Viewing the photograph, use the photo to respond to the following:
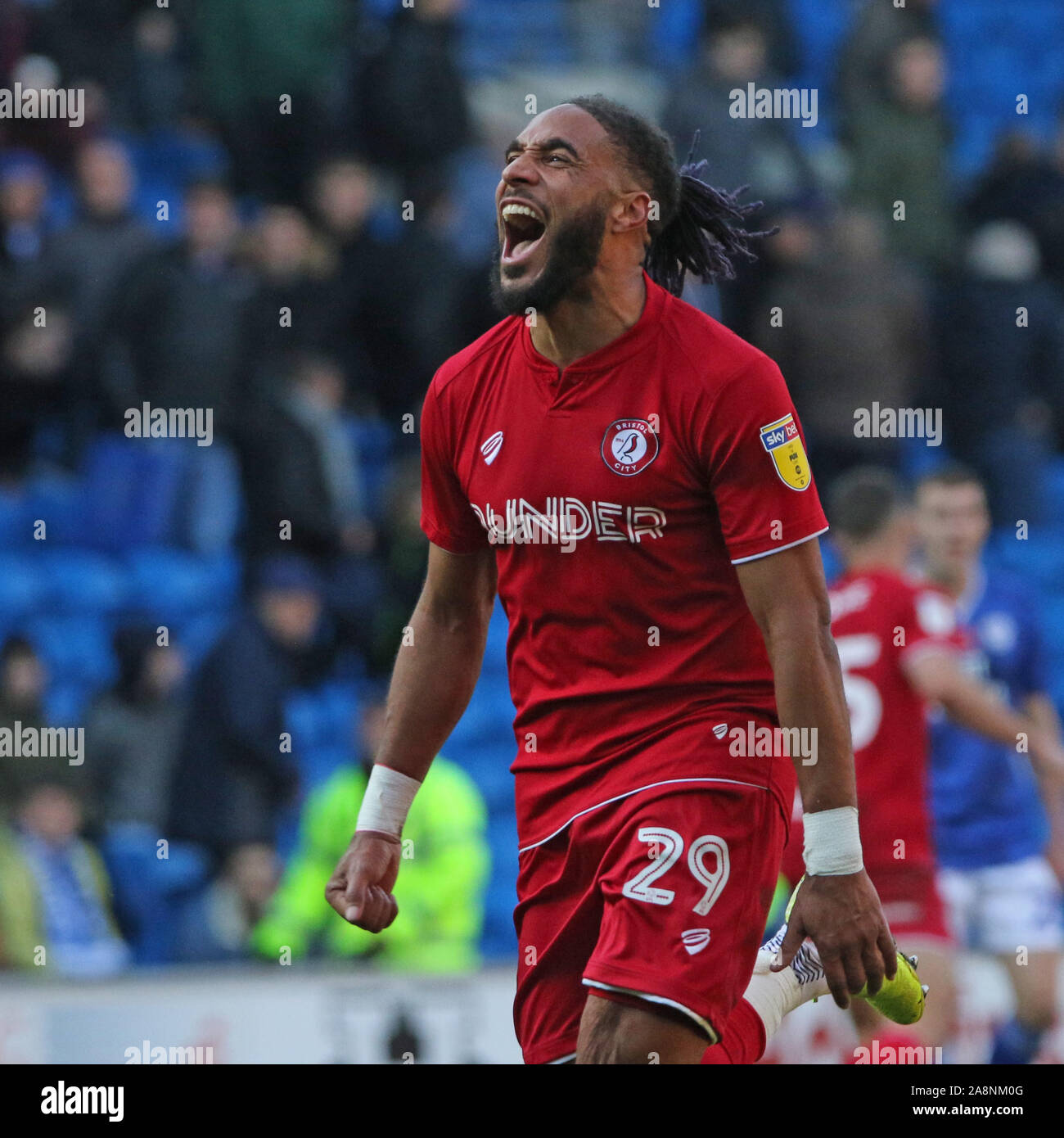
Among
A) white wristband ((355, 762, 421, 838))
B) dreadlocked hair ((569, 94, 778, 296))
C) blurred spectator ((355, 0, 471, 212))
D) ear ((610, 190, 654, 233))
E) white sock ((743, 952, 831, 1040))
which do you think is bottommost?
white sock ((743, 952, 831, 1040))

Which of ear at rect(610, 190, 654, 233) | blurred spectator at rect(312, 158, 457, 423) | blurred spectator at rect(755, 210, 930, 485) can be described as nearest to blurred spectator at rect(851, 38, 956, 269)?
blurred spectator at rect(755, 210, 930, 485)

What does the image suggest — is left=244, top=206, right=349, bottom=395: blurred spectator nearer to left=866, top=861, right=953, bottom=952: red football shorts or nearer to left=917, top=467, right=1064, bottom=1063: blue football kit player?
left=917, top=467, right=1064, bottom=1063: blue football kit player

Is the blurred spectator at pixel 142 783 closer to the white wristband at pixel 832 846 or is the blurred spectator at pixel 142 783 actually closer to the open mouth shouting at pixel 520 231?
the open mouth shouting at pixel 520 231

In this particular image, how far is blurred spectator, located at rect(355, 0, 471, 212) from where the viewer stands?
9648 millimetres

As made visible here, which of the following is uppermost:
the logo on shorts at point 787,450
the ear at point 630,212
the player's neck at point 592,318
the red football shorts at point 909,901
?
the ear at point 630,212

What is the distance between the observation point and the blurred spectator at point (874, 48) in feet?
33.1

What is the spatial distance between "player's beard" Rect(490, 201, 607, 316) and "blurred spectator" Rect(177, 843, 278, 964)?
400cm

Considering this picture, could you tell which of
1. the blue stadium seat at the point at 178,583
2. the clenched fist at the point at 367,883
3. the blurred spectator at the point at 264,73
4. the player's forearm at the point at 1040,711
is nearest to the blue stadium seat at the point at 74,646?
the blue stadium seat at the point at 178,583

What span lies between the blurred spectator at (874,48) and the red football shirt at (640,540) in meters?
6.58

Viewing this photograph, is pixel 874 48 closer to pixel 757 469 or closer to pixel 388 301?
pixel 388 301

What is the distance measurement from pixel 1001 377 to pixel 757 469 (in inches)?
238

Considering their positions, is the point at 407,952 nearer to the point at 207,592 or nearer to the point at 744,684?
the point at 207,592

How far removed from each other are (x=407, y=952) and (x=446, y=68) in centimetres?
475

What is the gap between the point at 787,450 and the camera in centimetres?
371
